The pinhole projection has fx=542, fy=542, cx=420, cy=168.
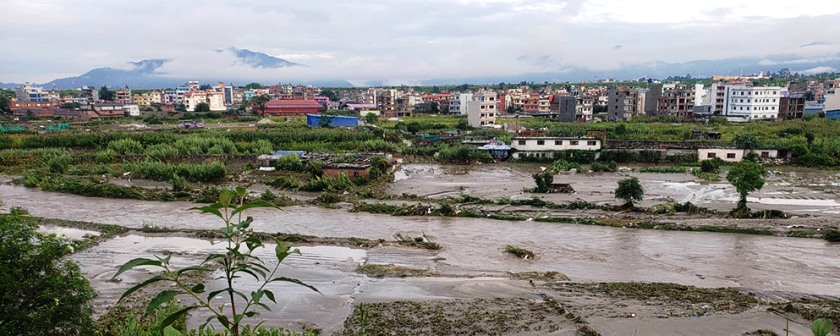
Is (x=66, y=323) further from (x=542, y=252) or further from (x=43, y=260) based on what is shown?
(x=542, y=252)

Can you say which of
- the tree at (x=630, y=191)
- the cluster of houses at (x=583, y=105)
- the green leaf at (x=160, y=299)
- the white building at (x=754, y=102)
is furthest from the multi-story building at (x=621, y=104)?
the green leaf at (x=160, y=299)

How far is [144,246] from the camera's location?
50.4 feet

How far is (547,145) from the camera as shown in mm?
32281

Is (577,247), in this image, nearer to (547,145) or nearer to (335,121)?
(547,145)

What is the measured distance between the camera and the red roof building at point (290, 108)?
6259 cm

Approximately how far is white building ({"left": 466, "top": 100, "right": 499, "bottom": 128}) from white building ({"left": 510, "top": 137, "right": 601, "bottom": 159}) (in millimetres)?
16473

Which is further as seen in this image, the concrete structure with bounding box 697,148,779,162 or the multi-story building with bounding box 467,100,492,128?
the multi-story building with bounding box 467,100,492,128

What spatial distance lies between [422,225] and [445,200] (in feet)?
11.6

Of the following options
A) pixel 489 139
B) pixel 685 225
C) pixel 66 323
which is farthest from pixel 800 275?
pixel 489 139

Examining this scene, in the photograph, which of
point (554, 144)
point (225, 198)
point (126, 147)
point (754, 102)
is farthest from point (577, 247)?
point (754, 102)

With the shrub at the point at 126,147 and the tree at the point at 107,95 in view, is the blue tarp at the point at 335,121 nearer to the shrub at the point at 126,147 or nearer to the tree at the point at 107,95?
the shrub at the point at 126,147

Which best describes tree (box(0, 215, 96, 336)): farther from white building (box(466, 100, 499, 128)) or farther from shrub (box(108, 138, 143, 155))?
white building (box(466, 100, 499, 128))

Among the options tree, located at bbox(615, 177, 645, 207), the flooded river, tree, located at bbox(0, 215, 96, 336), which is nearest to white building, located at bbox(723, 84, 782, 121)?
tree, located at bbox(615, 177, 645, 207)

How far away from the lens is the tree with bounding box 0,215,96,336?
243 inches
